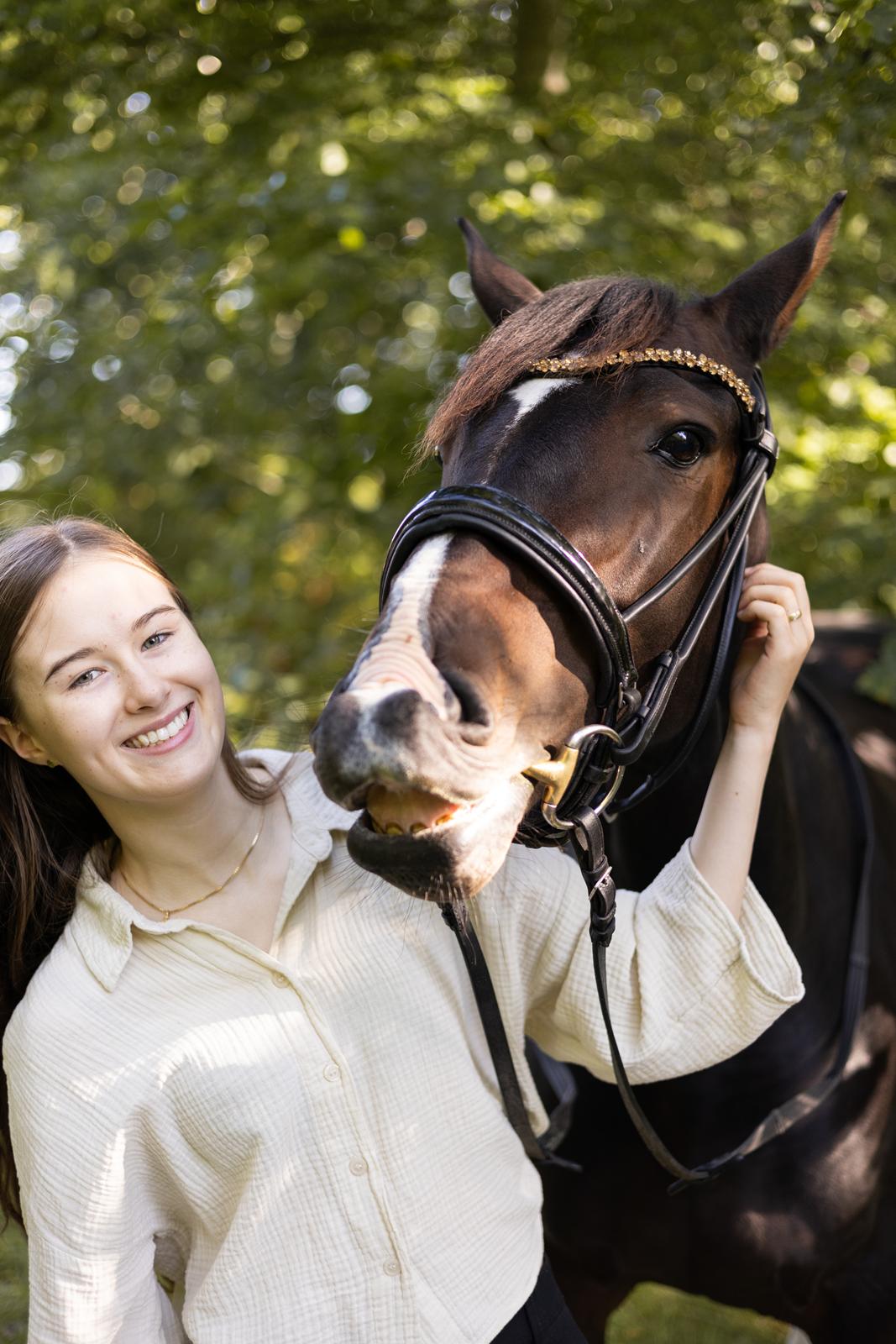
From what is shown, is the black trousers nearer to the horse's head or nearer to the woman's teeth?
the horse's head

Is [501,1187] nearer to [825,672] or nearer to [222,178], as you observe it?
[825,672]

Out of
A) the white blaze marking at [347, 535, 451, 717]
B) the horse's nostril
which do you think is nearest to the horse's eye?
the white blaze marking at [347, 535, 451, 717]

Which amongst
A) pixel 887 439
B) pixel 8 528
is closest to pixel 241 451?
pixel 887 439

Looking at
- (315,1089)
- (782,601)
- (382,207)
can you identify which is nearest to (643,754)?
(782,601)

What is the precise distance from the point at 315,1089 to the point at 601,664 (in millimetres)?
697

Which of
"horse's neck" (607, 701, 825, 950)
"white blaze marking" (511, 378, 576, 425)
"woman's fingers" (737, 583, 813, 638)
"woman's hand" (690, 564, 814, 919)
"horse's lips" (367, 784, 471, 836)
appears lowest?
"horse's neck" (607, 701, 825, 950)

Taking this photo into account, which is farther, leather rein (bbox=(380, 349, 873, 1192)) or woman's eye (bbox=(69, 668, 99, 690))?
woman's eye (bbox=(69, 668, 99, 690))

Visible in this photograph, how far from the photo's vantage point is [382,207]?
397 cm

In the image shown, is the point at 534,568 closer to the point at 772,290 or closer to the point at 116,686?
the point at 116,686

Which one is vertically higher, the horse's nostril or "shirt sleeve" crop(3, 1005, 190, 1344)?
the horse's nostril

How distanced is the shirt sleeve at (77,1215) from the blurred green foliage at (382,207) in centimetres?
125

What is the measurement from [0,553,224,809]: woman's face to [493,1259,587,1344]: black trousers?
35.4 inches

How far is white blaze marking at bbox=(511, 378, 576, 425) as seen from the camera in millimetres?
1577

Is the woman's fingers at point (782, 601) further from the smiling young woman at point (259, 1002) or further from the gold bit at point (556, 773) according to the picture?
the gold bit at point (556, 773)
